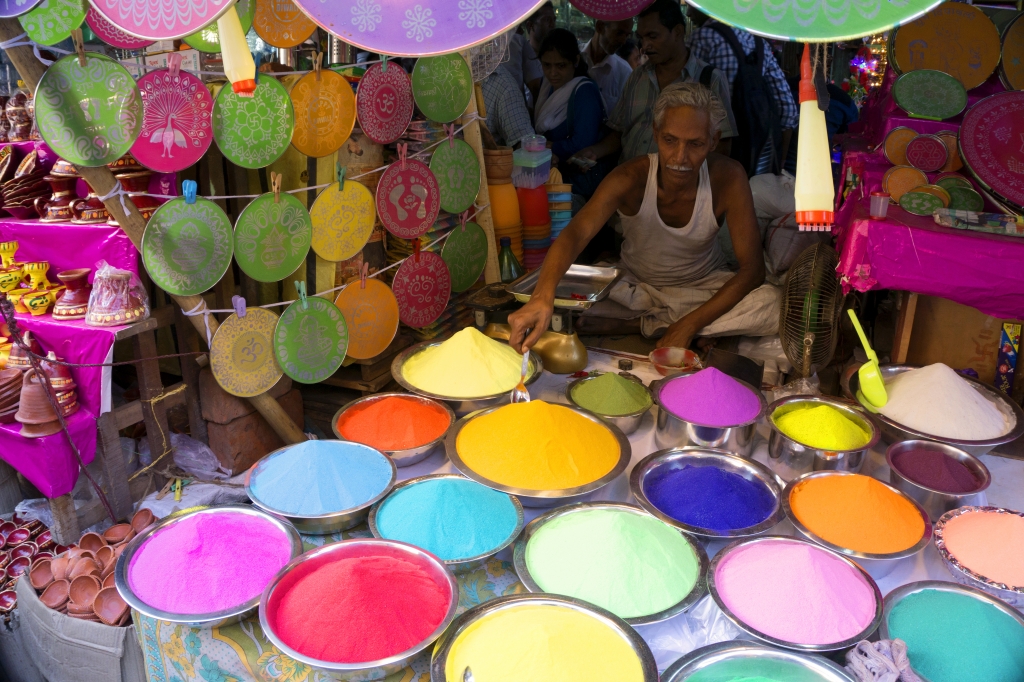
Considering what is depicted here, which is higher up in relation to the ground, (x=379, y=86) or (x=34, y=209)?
(x=379, y=86)

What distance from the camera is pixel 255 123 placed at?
1685mm

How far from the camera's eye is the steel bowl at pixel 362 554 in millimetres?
869

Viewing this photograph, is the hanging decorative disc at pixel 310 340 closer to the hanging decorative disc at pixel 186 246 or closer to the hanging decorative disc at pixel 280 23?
the hanging decorative disc at pixel 186 246

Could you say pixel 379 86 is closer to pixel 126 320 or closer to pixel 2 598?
pixel 126 320

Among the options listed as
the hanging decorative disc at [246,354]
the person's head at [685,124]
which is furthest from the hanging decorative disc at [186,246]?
the person's head at [685,124]

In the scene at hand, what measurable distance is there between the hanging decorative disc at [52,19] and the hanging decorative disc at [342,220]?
0.65 m

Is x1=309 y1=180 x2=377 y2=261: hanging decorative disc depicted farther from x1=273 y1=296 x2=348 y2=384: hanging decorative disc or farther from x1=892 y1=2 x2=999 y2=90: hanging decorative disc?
x1=892 y1=2 x2=999 y2=90: hanging decorative disc

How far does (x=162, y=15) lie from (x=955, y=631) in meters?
1.32

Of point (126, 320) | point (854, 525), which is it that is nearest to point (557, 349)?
point (854, 525)

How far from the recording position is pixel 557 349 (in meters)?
1.87

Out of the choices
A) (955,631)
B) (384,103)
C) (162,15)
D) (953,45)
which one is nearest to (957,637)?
(955,631)

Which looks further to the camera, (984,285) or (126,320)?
(126,320)

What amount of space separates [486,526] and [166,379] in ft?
5.80

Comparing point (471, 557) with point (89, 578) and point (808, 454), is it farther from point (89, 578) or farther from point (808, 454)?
point (89, 578)
